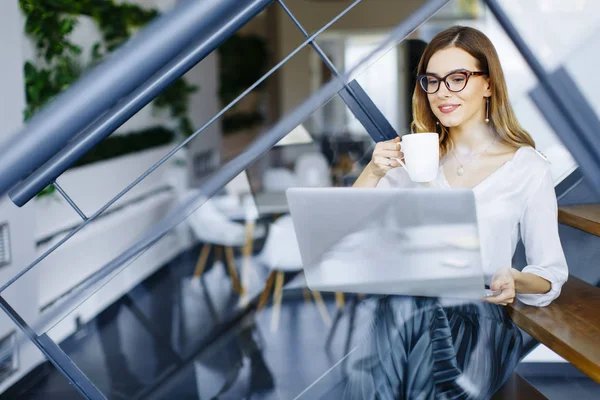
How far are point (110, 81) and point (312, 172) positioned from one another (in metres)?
0.71

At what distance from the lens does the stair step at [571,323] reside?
1004mm

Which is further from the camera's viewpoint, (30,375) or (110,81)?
(30,375)

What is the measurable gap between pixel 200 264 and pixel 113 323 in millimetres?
1002

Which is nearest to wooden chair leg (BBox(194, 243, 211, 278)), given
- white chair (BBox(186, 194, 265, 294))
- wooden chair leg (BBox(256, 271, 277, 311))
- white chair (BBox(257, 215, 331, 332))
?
white chair (BBox(186, 194, 265, 294))

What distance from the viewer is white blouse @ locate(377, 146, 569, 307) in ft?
3.46

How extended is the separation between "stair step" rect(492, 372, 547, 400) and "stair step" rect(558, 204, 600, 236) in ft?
1.00

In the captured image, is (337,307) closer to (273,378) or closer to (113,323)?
(273,378)

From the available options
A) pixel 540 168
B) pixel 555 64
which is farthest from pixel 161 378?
pixel 555 64

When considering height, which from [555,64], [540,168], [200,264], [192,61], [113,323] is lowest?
[200,264]

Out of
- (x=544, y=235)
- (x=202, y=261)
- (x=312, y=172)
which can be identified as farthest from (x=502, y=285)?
(x=202, y=261)

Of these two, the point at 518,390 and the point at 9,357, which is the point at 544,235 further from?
the point at 9,357

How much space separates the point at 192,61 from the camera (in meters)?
0.99

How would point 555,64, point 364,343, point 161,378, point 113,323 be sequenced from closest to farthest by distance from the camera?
point 555,64, point 364,343, point 161,378, point 113,323

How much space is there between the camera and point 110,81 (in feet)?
2.27
